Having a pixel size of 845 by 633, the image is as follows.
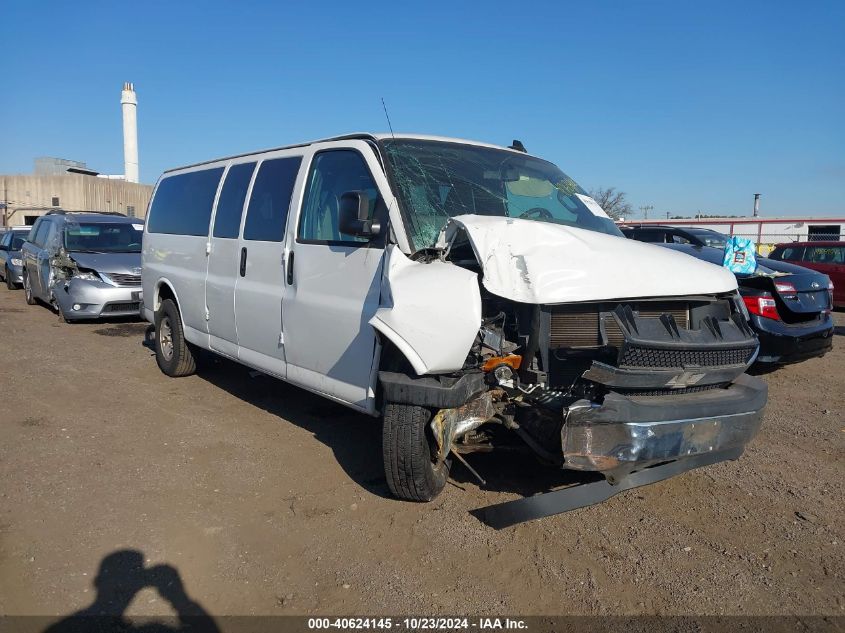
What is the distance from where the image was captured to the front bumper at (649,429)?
3.07 metres

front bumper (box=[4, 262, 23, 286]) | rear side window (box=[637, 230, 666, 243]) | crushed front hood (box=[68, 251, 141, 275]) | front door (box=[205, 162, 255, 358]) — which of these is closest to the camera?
front door (box=[205, 162, 255, 358])

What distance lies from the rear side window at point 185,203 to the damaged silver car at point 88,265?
3.37 metres

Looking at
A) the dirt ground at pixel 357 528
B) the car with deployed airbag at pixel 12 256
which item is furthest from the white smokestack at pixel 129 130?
the dirt ground at pixel 357 528

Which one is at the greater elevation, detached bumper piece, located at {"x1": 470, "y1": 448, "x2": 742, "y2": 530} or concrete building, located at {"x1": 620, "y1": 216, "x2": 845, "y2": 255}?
concrete building, located at {"x1": 620, "y1": 216, "x2": 845, "y2": 255}

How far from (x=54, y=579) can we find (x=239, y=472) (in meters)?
1.44

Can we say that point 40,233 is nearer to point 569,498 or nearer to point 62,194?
point 569,498

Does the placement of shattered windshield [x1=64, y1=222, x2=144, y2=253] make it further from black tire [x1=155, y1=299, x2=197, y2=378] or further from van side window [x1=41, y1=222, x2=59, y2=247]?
black tire [x1=155, y1=299, x2=197, y2=378]

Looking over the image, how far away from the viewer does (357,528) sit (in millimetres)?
3611

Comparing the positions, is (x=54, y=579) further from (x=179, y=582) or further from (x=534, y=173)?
(x=534, y=173)

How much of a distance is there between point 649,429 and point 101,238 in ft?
35.7

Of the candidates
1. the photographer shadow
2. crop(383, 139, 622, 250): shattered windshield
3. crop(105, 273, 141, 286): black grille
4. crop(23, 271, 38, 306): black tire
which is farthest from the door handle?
crop(23, 271, 38, 306): black tire

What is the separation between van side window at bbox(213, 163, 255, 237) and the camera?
5.34 meters

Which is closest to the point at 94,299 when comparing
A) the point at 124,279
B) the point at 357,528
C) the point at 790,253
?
the point at 124,279

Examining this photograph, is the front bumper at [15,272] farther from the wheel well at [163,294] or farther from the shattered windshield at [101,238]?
the wheel well at [163,294]
